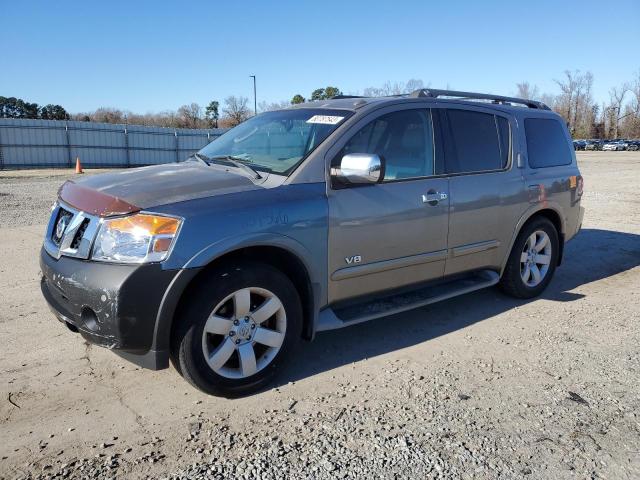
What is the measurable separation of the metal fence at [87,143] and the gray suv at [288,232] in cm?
2660

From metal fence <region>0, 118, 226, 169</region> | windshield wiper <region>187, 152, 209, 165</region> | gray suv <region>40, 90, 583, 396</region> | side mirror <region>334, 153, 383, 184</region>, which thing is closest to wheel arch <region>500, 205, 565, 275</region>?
gray suv <region>40, 90, 583, 396</region>

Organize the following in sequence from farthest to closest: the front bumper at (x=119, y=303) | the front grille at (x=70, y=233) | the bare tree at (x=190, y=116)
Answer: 1. the bare tree at (x=190, y=116)
2. the front grille at (x=70, y=233)
3. the front bumper at (x=119, y=303)

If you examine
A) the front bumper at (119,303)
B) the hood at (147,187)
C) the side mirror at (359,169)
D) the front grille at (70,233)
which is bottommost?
the front bumper at (119,303)

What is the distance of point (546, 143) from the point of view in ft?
18.2

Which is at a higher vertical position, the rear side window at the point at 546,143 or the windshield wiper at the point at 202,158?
the rear side window at the point at 546,143

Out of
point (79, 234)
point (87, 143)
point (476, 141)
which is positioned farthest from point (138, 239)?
point (87, 143)

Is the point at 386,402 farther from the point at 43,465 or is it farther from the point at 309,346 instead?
the point at 43,465

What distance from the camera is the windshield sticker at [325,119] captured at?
3930mm

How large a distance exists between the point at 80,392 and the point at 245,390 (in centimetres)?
107

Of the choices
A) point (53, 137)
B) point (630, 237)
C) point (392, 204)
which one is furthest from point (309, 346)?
point (53, 137)

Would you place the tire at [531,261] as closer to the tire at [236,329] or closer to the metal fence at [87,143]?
the tire at [236,329]

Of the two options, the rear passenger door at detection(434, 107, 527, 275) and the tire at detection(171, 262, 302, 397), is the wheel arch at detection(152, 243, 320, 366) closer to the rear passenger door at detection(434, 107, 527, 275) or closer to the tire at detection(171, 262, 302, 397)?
the tire at detection(171, 262, 302, 397)

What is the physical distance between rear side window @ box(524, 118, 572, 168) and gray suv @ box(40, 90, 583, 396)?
0.17m

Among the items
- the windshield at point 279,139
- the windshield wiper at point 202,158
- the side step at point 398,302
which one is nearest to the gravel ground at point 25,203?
the windshield wiper at point 202,158
